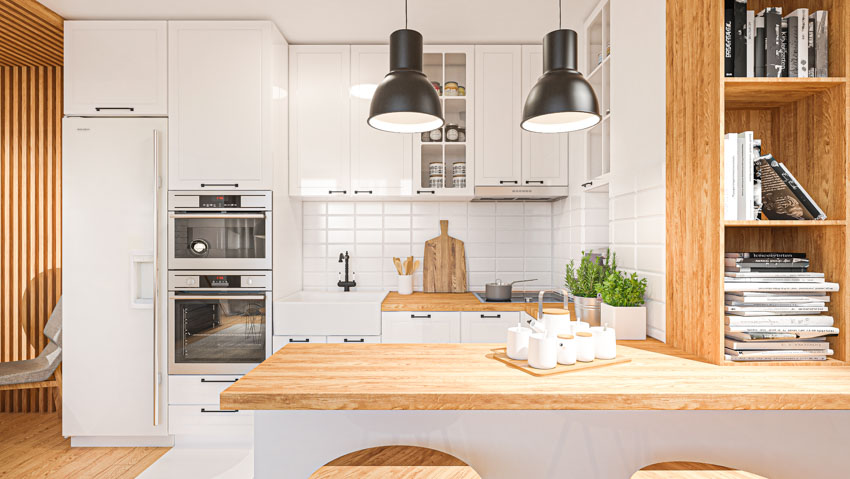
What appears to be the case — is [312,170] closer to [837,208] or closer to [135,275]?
[135,275]

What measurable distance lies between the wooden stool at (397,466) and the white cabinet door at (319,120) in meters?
2.27

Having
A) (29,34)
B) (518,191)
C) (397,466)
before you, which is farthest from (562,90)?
(29,34)

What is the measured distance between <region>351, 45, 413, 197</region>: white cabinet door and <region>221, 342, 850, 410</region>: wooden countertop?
189 cm

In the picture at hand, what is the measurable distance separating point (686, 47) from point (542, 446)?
1.58 m

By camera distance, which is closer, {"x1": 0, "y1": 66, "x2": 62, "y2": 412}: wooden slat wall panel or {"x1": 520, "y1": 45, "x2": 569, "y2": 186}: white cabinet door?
{"x1": 520, "y1": 45, "x2": 569, "y2": 186}: white cabinet door

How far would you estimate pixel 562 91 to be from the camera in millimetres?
1527

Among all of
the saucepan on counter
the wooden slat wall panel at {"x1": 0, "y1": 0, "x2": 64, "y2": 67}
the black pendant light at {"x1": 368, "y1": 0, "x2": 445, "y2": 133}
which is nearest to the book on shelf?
the black pendant light at {"x1": 368, "y1": 0, "x2": 445, "y2": 133}

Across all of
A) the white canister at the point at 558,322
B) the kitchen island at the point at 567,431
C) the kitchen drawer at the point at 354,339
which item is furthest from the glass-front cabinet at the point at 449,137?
the kitchen island at the point at 567,431

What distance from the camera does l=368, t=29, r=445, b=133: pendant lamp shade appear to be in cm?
155

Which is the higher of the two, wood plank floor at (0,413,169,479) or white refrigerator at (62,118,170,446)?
white refrigerator at (62,118,170,446)

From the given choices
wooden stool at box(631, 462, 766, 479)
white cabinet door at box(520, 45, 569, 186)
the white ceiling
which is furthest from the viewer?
white cabinet door at box(520, 45, 569, 186)

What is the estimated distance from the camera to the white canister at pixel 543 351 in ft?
4.59

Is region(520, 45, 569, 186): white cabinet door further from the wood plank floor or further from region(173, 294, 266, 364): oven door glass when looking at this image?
→ the wood plank floor

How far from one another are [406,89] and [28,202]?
11.3 ft
